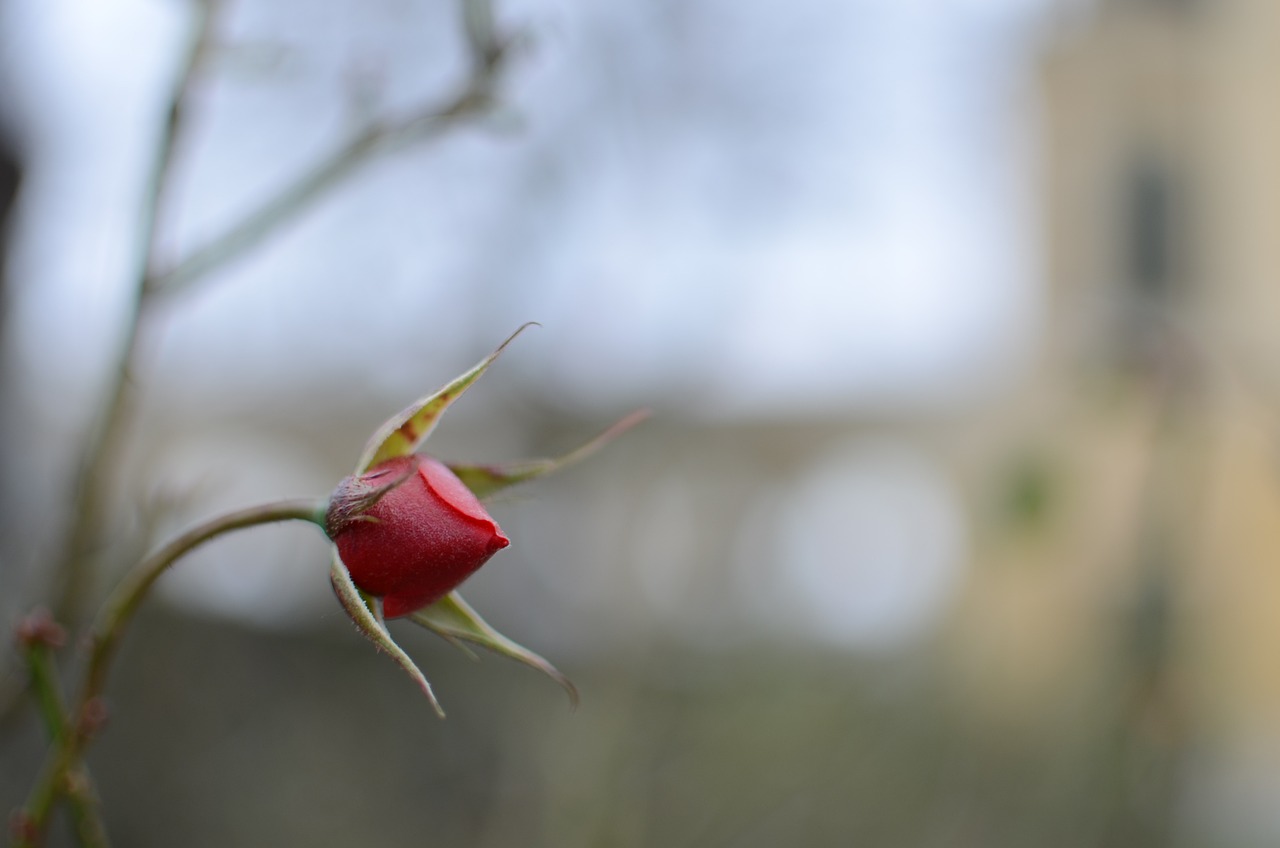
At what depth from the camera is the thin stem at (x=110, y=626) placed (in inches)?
26.4

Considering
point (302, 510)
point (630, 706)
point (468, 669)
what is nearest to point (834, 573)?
point (468, 669)

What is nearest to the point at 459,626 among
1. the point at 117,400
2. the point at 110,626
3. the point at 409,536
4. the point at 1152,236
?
the point at 409,536

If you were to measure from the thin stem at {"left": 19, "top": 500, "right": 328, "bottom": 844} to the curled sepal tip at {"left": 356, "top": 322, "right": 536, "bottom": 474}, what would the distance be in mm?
54

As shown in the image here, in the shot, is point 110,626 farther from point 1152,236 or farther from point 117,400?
point 1152,236

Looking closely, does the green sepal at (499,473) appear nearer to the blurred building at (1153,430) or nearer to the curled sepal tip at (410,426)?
the curled sepal tip at (410,426)

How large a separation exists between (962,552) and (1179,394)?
791 cm

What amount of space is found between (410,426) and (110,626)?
0.67 ft

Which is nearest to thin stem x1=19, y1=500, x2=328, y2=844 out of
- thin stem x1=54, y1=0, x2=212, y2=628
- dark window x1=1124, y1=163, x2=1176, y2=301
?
thin stem x1=54, y1=0, x2=212, y2=628

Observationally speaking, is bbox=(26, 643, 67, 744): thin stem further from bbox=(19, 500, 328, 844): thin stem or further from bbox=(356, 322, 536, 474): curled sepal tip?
bbox=(356, 322, 536, 474): curled sepal tip

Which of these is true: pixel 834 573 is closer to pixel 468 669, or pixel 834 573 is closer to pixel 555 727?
pixel 468 669

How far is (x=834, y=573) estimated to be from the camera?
8039 millimetres

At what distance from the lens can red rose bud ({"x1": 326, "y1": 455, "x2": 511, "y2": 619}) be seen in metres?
0.65

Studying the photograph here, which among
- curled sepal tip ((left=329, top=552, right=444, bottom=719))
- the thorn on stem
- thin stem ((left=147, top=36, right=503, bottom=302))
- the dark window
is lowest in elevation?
the dark window

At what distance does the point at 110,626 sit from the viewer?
2.27 ft
